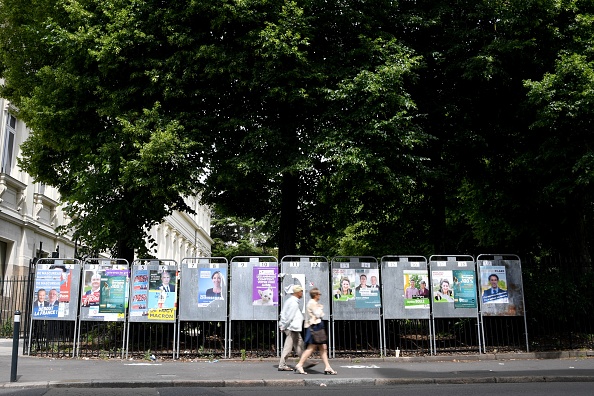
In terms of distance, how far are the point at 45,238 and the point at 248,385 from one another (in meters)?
21.0

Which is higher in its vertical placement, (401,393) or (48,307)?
(48,307)

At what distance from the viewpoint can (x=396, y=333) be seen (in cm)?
1598

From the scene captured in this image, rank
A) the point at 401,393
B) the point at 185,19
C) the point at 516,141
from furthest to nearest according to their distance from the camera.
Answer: the point at 516,141 → the point at 185,19 → the point at 401,393

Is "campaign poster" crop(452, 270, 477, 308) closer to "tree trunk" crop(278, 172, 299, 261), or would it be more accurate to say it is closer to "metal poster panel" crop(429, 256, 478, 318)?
"metal poster panel" crop(429, 256, 478, 318)

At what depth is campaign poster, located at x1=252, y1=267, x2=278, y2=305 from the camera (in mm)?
14375

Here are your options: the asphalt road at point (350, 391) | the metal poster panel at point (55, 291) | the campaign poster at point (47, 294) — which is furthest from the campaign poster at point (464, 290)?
the campaign poster at point (47, 294)

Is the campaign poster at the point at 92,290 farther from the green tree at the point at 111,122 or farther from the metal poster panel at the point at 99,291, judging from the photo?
the green tree at the point at 111,122

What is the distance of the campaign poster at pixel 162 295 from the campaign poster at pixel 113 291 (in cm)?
69

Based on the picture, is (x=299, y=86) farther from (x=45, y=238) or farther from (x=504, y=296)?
(x=45, y=238)

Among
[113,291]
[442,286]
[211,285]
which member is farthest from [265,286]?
[442,286]

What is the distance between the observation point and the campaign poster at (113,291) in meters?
14.4

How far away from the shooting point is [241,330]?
15516 mm

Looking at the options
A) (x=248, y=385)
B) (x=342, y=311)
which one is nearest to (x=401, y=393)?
(x=248, y=385)

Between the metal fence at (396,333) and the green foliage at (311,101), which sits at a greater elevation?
the green foliage at (311,101)
